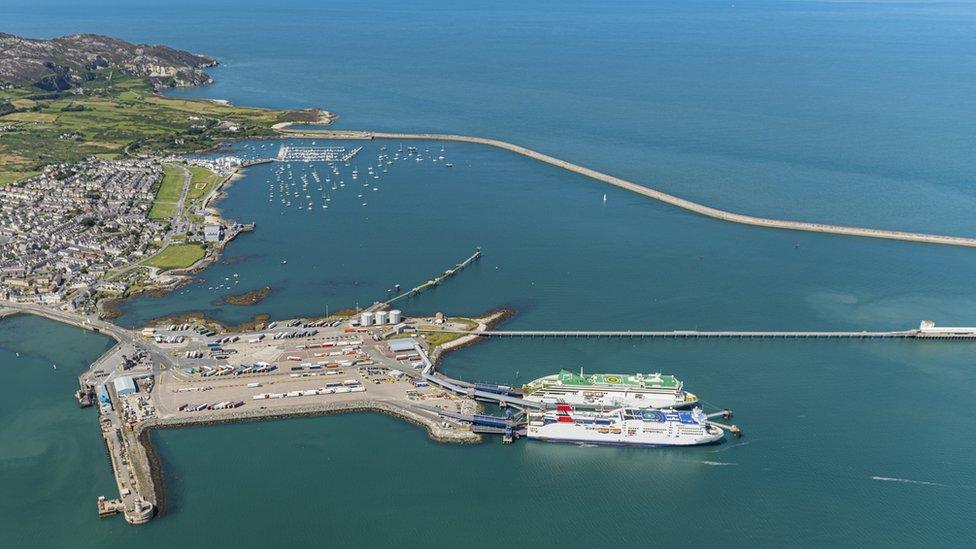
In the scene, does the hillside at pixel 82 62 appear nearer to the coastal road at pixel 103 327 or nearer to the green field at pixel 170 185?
the green field at pixel 170 185

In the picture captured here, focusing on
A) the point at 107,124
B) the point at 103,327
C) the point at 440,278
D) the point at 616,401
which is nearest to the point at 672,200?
the point at 440,278

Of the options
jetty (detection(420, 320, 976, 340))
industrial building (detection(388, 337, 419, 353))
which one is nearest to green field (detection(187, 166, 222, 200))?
industrial building (detection(388, 337, 419, 353))

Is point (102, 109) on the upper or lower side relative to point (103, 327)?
Answer: upper

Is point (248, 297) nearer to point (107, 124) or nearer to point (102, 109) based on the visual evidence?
point (107, 124)

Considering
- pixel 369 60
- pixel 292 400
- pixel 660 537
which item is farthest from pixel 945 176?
pixel 369 60

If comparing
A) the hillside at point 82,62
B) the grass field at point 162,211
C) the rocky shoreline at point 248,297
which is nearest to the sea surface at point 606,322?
the rocky shoreline at point 248,297

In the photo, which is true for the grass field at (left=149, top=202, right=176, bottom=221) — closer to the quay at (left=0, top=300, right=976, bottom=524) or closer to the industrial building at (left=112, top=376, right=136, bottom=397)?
the quay at (left=0, top=300, right=976, bottom=524)

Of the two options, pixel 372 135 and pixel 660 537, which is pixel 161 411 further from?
pixel 372 135
